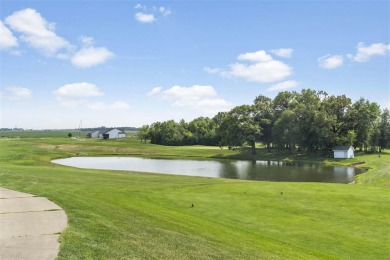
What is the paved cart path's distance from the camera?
10781mm

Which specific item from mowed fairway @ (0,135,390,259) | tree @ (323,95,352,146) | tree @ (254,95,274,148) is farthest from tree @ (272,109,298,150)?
mowed fairway @ (0,135,390,259)

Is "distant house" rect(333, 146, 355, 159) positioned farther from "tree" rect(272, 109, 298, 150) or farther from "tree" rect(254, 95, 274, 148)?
"tree" rect(254, 95, 274, 148)

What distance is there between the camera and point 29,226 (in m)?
13.4

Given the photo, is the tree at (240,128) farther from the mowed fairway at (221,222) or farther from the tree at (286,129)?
the mowed fairway at (221,222)

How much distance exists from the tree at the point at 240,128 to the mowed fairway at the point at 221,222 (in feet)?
223

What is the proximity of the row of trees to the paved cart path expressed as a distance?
3237 inches

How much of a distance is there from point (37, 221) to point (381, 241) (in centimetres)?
1695

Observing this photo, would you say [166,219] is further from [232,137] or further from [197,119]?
[197,119]

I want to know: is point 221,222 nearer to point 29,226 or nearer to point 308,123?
point 29,226

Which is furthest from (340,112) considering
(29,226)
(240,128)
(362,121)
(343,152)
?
(29,226)

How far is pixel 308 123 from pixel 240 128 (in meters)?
19.5

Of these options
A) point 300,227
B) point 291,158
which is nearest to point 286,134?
point 291,158

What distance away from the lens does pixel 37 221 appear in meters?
14.2

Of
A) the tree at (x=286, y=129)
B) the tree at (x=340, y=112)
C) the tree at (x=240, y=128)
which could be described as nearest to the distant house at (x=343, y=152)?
the tree at (x=340, y=112)
